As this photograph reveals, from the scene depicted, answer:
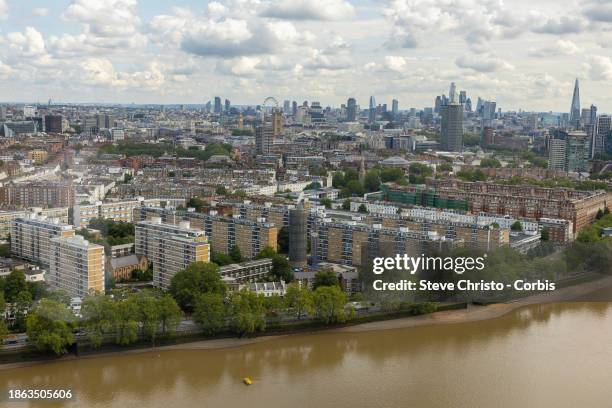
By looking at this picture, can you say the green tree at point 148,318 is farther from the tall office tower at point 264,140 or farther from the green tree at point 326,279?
the tall office tower at point 264,140

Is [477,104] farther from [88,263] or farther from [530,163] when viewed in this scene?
[88,263]

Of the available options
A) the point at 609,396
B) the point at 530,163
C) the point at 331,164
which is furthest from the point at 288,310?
the point at 530,163

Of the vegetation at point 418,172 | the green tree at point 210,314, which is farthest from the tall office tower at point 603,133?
the green tree at point 210,314

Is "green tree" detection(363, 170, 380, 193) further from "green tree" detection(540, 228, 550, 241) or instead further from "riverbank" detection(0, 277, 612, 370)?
"riverbank" detection(0, 277, 612, 370)

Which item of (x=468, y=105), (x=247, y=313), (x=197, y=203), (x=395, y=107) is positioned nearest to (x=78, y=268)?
(x=247, y=313)

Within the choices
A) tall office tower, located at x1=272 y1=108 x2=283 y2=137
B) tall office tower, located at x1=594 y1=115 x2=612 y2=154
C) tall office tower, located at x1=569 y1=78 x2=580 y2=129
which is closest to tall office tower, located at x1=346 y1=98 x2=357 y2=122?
tall office tower, located at x1=569 y1=78 x2=580 y2=129
